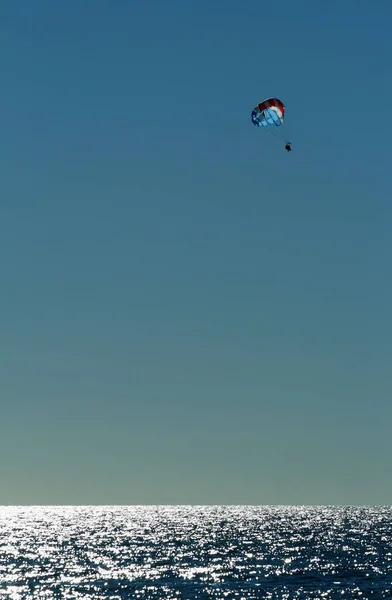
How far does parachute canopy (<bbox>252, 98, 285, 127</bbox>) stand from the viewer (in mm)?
85875

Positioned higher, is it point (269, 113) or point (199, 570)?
point (269, 113)

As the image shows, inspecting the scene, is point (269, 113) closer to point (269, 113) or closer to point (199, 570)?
point (269, 113)

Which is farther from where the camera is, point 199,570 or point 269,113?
point 199,570

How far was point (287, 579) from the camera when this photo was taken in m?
79.4

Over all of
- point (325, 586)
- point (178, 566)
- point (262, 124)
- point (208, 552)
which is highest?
point (262, 124)

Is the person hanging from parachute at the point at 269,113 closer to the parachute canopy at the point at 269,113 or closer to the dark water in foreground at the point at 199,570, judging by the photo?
the parachute canopy at the point at 269,113

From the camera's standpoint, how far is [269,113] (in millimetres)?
85938

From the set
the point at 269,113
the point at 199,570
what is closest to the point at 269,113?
the point at 269,113

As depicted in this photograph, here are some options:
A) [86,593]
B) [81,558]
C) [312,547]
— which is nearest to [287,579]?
[86,593]

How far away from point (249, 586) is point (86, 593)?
52.7 feet

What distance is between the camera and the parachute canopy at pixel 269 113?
85.9 metres

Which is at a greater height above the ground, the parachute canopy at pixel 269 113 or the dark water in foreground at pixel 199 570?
the parachute canopy at pixel 269 113

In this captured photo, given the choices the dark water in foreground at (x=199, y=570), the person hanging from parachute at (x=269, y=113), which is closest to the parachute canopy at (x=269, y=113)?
the person hanging from parachute at (x=269, y=113)

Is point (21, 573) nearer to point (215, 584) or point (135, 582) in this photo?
point (135, 582)
